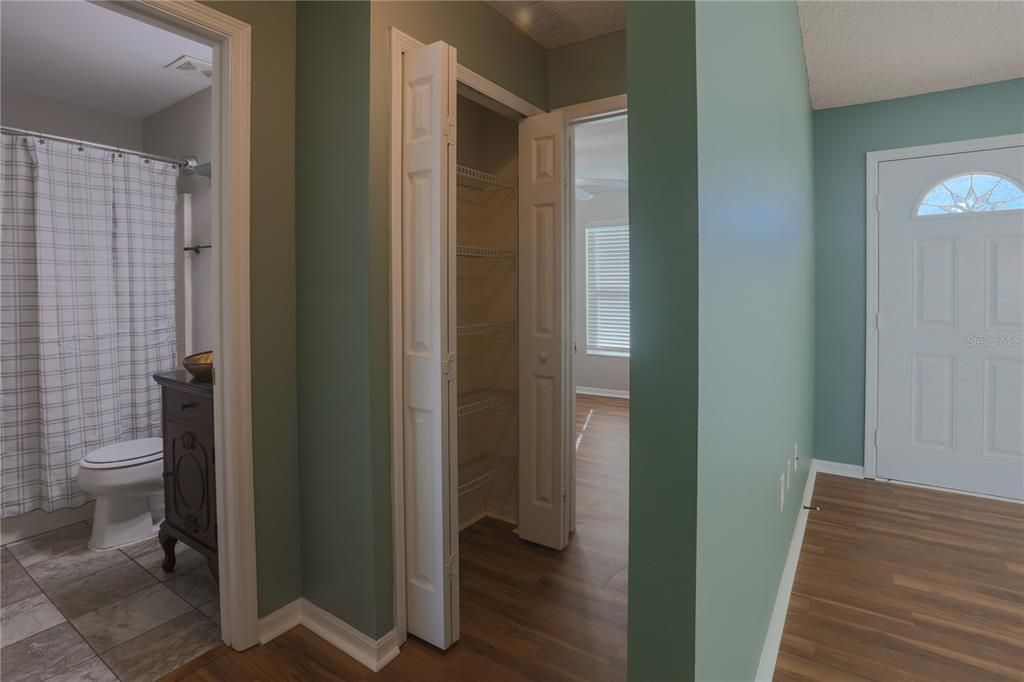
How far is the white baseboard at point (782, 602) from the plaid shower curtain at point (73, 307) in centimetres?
353

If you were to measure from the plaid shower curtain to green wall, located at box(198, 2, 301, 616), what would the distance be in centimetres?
Answer: 183

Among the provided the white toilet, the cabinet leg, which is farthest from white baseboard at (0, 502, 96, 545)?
the cabinet leg

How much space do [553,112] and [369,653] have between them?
2530 mm

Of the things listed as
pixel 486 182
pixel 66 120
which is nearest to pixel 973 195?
pixel 486 182

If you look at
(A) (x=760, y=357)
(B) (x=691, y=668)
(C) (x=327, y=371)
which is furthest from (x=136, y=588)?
(A) (x=760, y=357)

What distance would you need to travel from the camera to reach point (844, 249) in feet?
12.5

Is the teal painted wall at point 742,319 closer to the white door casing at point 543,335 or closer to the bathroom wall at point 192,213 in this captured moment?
the white door casing at point 543,335

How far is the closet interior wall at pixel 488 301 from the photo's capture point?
2.99m

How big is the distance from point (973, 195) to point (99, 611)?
5.22 metres

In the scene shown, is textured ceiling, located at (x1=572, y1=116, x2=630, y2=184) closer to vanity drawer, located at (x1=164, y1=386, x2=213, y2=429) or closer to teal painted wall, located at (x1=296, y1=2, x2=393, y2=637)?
teal painted wall, located at (x1=296, y1=2, x2=393, y2=637)

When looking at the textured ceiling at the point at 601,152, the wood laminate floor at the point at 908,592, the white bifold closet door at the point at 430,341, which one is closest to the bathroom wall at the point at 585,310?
the textured ceiling at the point at 601,152

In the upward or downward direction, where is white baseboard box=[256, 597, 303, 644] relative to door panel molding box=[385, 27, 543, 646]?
downward

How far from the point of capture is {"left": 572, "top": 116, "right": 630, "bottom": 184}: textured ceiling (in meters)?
4.08

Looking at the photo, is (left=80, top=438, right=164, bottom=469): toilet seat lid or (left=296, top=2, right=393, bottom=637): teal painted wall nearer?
(left=296, top=2, right=393, bottom=637): teal painted wall
